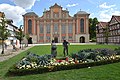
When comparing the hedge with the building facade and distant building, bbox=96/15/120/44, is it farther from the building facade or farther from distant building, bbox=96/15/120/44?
the building facade

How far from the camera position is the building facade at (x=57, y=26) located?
Result: 292 feet

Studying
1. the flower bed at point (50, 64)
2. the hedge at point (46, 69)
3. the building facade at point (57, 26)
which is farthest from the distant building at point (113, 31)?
the hedge at point (46, 69)

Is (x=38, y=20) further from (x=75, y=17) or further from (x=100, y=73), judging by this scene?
(x=100, y=73)

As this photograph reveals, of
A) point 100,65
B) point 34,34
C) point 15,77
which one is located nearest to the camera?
point 15,77

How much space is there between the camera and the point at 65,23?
293 feet

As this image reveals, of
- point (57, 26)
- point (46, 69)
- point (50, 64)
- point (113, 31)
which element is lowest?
point (46, 69)

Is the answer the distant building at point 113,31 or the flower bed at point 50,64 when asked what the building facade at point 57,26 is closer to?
the distant building at point 113,31

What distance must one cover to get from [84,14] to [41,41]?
972 inches

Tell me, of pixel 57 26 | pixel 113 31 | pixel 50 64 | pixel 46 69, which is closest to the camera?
pixel 46 69

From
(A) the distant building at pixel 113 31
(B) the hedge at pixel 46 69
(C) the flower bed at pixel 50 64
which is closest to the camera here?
(B) the hedge at pixel 46 69

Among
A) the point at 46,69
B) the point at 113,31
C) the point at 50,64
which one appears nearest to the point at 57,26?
the point at 113,31

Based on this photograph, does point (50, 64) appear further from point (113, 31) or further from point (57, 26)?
point (57, 26)

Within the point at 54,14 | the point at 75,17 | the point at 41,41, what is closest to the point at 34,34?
the point at 41,41

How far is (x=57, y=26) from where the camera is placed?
295ft
